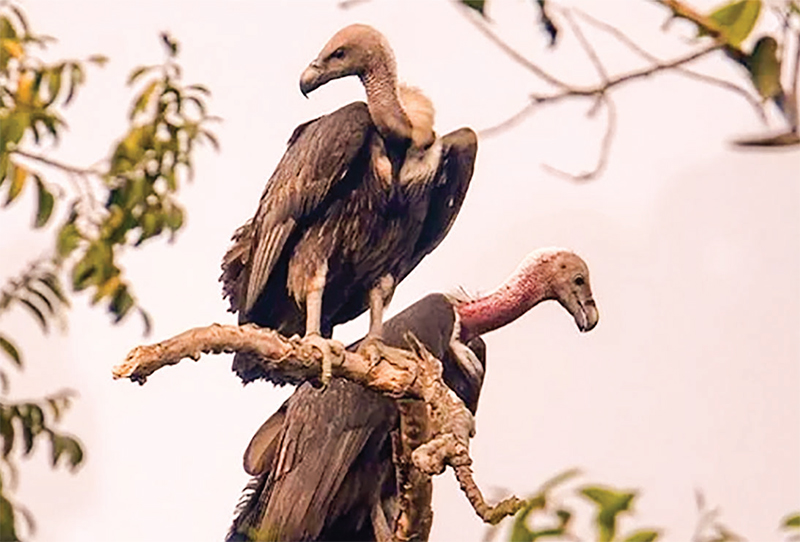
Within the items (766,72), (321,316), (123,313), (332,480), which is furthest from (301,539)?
(766,72)

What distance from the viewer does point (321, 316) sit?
1.03m

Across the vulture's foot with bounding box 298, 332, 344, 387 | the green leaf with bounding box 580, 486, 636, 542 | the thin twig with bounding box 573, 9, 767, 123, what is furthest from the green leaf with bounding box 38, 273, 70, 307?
the green leaf with bounding box 580, 486, 636, 542

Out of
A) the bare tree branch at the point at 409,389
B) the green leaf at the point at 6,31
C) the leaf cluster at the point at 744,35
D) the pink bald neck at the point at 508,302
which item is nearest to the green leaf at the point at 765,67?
the leaf cluster at the point at 744,35

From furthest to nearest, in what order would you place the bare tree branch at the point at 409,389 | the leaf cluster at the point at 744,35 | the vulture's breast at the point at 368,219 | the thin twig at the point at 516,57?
the vulture's breast at the point at 368,219
the bare tree branch at the point at 409,389
the thin twig at the point at 516,57
the leaf cluster at the point at 744,35

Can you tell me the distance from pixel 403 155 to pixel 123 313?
0.41 metres

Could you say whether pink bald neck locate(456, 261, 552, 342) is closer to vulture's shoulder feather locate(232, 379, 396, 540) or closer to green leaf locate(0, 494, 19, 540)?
vulture's shoulder feather locate(232, 379, 396, 540)

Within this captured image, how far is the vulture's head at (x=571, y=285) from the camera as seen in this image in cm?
105

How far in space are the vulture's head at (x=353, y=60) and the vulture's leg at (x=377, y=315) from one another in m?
0.16

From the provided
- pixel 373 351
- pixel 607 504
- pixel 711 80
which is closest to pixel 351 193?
pixel 373 351

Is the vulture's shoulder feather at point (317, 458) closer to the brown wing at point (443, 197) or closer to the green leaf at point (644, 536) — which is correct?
the brown wing at point (443, 197)

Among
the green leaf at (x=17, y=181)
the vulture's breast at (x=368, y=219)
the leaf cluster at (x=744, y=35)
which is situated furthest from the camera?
the green leaf at (x=17, y=181)

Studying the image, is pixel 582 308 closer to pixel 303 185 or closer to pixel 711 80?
pixel 303 185

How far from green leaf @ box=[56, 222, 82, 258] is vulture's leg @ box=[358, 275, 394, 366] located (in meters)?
0.34

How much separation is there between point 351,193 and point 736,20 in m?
0.59
